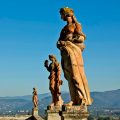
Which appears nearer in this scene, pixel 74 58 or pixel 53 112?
pixel 74 58

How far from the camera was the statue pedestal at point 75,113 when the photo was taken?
28.6 ft

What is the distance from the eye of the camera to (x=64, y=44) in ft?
30.7

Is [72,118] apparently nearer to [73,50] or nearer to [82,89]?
[82,89]

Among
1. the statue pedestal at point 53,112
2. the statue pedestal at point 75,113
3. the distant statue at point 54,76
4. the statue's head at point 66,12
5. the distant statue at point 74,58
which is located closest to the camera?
the statue pedestal at point 75,113

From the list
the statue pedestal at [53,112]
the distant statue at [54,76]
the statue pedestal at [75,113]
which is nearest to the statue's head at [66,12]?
the statue pedestal at [75,113]

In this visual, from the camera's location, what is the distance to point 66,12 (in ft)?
31.8

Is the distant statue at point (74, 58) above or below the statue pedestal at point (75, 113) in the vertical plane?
above

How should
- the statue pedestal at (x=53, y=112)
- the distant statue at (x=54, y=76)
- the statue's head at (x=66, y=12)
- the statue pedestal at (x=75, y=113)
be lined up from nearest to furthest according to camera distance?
the statue pedestal at (x=75, y=113), the statue's head at (x=66, y=12), the statue pedestal at (x=53, y=112), the distant statue at (x=54, y=76)

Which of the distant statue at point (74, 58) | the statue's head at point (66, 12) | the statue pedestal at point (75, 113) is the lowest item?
the statue pedestal at point (75, 113)

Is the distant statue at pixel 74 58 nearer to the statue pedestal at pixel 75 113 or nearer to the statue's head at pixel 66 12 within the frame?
the statue's head at pixel 66 12

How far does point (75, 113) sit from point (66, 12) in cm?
237

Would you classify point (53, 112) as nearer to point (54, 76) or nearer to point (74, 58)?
point (54, 76)

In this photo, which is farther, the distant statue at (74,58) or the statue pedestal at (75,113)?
the distant statue at (74,58)

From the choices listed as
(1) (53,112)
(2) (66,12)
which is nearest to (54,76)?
(1) (53,112)
